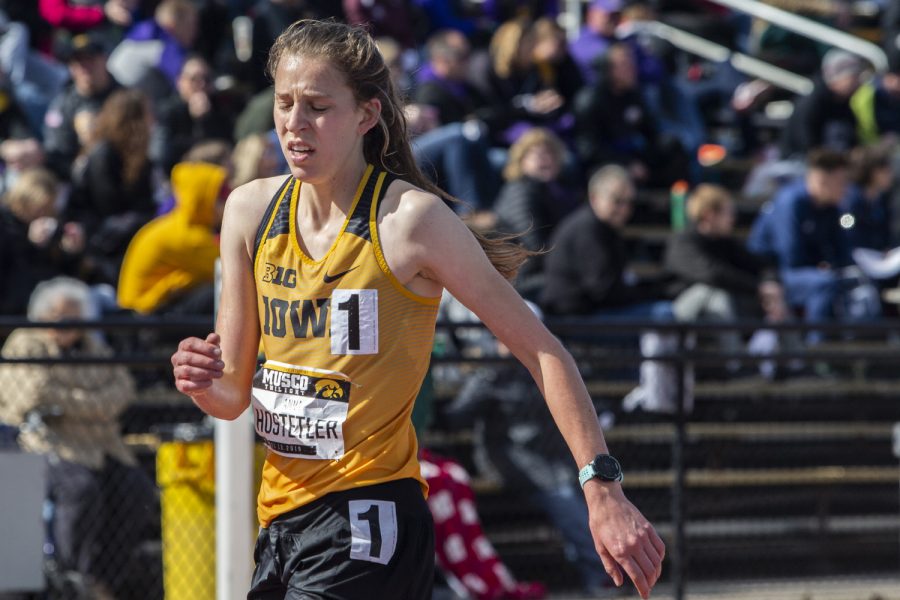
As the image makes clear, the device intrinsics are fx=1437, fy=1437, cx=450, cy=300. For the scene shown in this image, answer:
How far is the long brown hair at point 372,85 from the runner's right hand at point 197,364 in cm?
66

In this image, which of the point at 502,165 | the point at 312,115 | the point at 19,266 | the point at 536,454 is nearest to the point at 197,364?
the point at 312,115

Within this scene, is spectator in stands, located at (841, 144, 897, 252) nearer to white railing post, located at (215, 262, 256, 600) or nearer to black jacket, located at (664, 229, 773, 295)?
black jacket, located at (664, 229, 773, 295)

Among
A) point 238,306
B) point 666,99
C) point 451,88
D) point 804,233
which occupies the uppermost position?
point 666,99

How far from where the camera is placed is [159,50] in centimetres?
1032

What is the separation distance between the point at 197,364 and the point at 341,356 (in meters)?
0.34

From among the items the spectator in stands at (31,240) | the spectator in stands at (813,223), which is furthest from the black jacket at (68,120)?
the spectator in stands at (813,223)

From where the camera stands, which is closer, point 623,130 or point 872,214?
point 872,214

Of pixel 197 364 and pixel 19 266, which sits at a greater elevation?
pixel 19 266

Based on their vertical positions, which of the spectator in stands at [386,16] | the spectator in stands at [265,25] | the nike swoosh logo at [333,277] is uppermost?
the spectator in stands at [386,16]

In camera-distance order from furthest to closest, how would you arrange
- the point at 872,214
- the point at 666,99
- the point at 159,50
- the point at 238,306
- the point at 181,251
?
the point at 666,99 → the point at 872,214 → the point at 159,50 → the point at 181,251 → the point at 238,306

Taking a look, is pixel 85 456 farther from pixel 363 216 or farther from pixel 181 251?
pixel 363 216

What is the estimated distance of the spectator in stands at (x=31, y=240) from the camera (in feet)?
25.0

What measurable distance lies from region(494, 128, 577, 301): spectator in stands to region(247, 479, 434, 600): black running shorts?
210 inches

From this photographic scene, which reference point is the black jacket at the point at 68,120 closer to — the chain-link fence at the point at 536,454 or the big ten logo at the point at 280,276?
the chain-link fence at the point at 536,454
